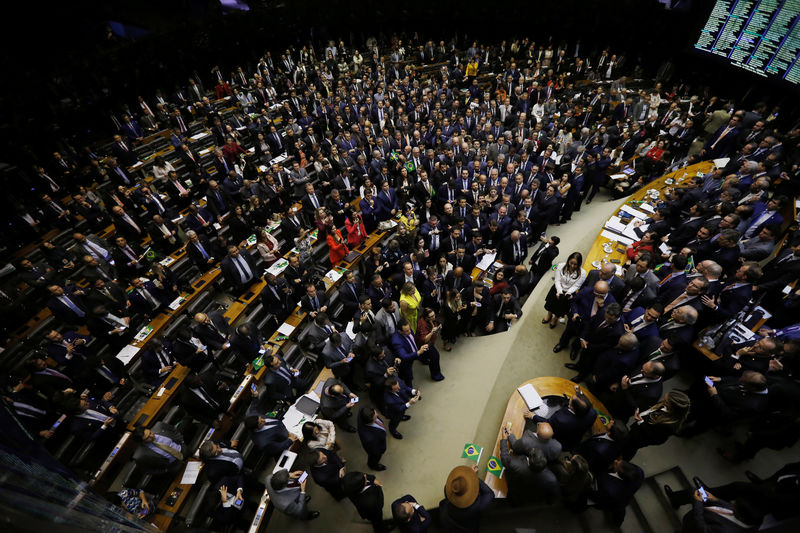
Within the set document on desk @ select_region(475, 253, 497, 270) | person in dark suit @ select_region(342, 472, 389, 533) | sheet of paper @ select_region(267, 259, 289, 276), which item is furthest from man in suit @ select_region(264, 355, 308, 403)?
document on desk @ select_region(475, 253, 497, 270)

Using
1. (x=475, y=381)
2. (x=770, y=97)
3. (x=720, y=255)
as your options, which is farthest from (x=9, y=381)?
(x=770, y=97)

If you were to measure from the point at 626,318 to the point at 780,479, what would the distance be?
2.26m

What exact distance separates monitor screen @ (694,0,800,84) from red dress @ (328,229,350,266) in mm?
12815

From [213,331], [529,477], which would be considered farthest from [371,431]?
[213,331]

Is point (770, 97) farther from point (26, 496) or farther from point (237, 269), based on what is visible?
point (26, 496)

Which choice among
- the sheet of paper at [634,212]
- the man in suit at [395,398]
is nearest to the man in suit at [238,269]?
the man in suit at [395,398]

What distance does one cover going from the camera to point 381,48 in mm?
19906

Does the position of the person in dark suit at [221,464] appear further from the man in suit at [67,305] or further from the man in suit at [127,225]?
the man in suit at [127,225]

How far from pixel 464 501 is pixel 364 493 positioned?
3.84ft

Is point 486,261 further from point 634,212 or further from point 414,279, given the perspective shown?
point 634,212

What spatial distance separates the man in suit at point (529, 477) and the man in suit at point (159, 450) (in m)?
4.39

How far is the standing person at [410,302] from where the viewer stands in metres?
5.92

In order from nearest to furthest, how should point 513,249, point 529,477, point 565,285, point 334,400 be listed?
1. point 529,477
2. point 334,400
3. point 565,285
4. point 513,249

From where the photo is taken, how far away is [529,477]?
3682mm
